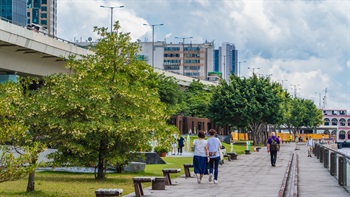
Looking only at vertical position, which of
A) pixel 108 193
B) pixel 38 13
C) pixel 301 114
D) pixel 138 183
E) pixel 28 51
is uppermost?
pixel 38 13

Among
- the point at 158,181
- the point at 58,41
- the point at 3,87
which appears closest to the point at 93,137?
the point at 158,181

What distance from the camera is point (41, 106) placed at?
81.9ft

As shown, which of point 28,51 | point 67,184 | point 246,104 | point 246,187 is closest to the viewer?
point 246,187

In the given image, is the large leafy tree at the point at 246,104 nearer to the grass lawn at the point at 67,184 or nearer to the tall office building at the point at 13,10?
→ the grass lawn at the point at 67,184

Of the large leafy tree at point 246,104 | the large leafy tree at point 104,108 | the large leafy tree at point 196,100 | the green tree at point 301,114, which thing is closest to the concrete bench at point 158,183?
the large leafy tree at point 104,108

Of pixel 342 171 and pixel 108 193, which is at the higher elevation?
pixel 342 171

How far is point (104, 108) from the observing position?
27.2 metres

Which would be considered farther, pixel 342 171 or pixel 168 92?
pixel 168 92

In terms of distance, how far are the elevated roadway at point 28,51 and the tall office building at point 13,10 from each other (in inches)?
3630

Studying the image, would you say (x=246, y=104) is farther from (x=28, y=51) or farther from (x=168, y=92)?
(x=28, y=51)

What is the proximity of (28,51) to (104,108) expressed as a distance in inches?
1047

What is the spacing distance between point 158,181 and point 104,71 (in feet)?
25.0

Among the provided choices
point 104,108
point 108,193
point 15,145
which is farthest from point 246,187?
point 108,193

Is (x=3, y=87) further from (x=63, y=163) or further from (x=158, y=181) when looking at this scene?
(x=63, y=163)
